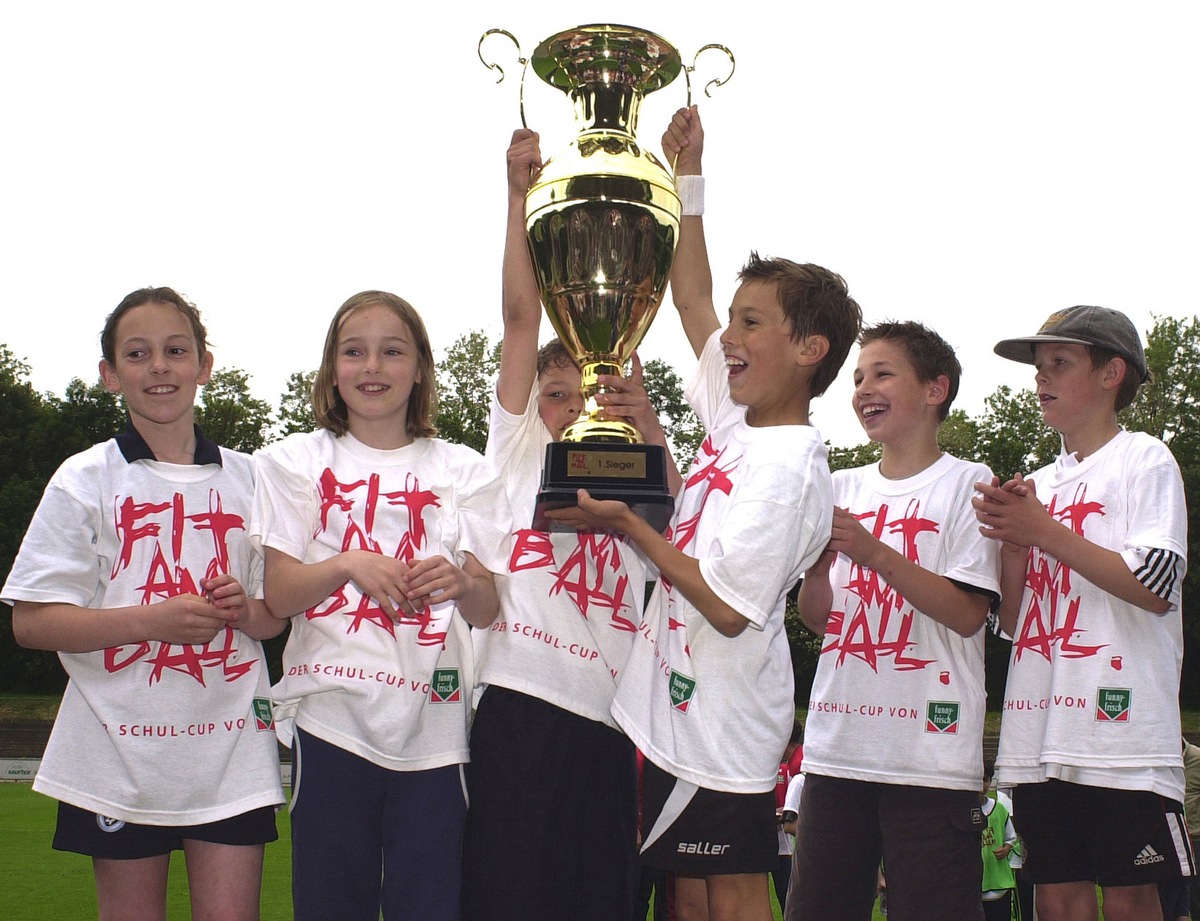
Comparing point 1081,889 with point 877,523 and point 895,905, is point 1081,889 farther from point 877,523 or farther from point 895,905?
point 877,523

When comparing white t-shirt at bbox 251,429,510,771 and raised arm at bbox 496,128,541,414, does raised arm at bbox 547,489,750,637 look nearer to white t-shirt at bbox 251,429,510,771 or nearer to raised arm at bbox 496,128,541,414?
white t-shirt at bbox 251,429,510,771

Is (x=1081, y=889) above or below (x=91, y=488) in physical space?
below

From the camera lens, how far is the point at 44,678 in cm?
2902

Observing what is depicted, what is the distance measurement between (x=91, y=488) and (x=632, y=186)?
1.71m

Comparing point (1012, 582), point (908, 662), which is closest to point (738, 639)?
point (908, 662)

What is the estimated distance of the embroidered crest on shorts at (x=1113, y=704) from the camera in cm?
330

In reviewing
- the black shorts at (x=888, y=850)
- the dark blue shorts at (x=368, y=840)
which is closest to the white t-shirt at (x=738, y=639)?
the dark blue shorts at (x=368, y=840)

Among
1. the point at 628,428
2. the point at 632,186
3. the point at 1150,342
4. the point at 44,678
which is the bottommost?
the point at 44,678

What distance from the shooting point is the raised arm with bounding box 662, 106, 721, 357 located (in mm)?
3855

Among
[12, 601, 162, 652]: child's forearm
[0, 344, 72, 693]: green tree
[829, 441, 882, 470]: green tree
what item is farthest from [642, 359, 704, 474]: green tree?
[12, 601, 162, 652]: child's forearm

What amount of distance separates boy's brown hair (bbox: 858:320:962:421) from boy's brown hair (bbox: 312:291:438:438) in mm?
1588

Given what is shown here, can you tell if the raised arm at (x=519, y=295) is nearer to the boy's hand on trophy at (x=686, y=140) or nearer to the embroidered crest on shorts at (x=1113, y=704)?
the boy's hand on trophy at (x=686, y=140)

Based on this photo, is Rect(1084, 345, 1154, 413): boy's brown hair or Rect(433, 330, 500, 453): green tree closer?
Rect(1084, 345, 1154, 413): boy's brown hair

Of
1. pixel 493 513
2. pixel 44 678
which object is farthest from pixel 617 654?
pixel 44 678
